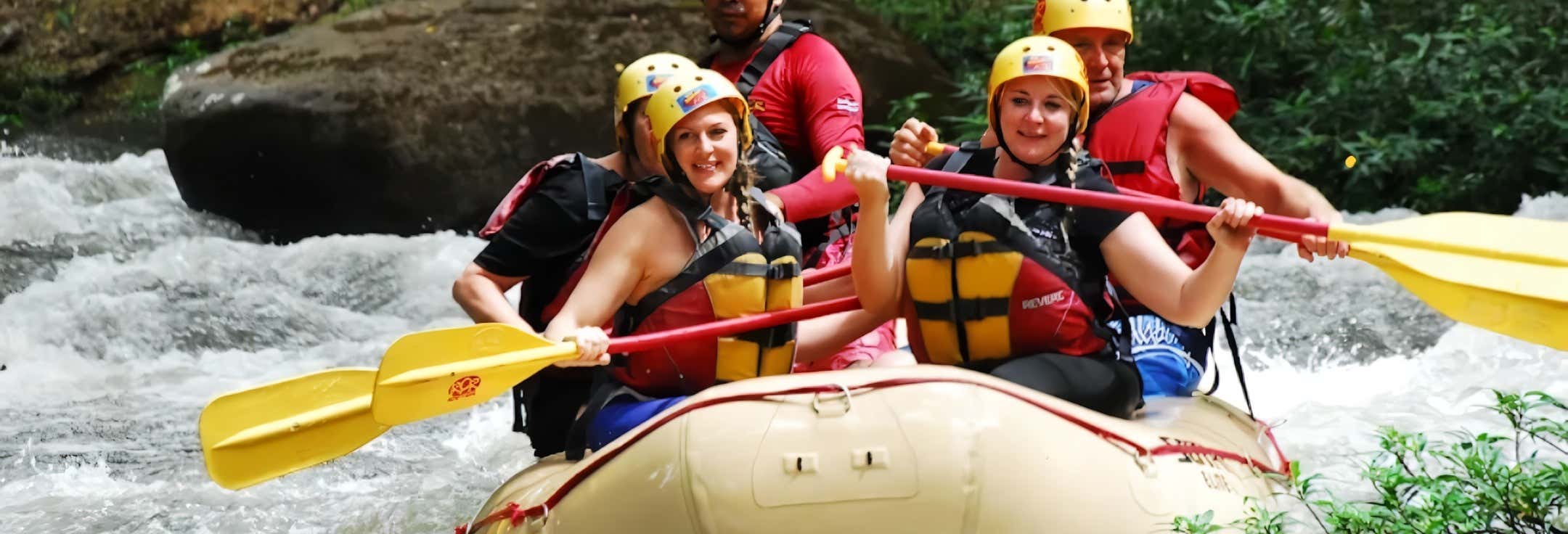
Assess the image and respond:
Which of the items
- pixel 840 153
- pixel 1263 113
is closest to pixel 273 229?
pixel 1263 113

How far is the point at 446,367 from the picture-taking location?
296 centimetres

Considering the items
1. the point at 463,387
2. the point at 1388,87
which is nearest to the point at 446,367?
the point at 463,387

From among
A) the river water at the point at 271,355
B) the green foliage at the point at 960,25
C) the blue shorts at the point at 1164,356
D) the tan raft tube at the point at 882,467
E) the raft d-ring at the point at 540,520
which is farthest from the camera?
the green foliage at the point at 960,25

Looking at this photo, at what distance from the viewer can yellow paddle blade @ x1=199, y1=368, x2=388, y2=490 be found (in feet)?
9.79

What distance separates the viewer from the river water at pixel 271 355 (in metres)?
4.54

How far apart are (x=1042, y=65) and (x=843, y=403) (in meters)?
0.74

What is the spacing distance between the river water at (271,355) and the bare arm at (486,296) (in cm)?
127

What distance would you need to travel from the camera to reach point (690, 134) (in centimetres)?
294

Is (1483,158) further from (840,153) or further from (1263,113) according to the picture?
(840,153)

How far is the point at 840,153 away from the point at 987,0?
6.11 meters

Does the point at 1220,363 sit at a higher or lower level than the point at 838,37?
lower

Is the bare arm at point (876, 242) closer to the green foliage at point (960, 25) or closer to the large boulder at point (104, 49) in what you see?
the green foliage at point (960, 25)

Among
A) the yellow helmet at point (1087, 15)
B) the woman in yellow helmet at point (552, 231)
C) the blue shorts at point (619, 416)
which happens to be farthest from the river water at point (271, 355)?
the blue shorts at point (619, 416)

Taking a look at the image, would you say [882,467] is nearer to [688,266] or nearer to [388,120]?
[688,266]
